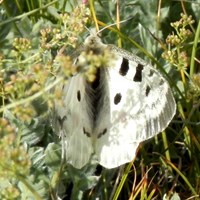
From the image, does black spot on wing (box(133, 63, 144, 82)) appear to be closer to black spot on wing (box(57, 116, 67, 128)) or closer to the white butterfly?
the white butterfly

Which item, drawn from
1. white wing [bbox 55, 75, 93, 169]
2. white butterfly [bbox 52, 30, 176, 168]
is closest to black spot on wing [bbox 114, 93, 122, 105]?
white butterfly [bbox 52, 30, 176, 168]

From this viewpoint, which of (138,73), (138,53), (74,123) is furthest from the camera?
(138,53)

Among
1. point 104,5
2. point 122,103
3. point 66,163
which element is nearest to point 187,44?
point 104,5

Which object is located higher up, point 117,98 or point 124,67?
point 124,67

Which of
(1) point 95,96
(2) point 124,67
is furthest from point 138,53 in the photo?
(2) point 124,67

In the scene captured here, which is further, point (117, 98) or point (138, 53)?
point (138, 53)

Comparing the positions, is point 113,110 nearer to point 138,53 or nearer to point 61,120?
point 61,120

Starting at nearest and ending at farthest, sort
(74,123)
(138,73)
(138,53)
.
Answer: (138,73) → (74,123) → (138,53)

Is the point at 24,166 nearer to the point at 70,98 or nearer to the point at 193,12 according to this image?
the point at 70,98
